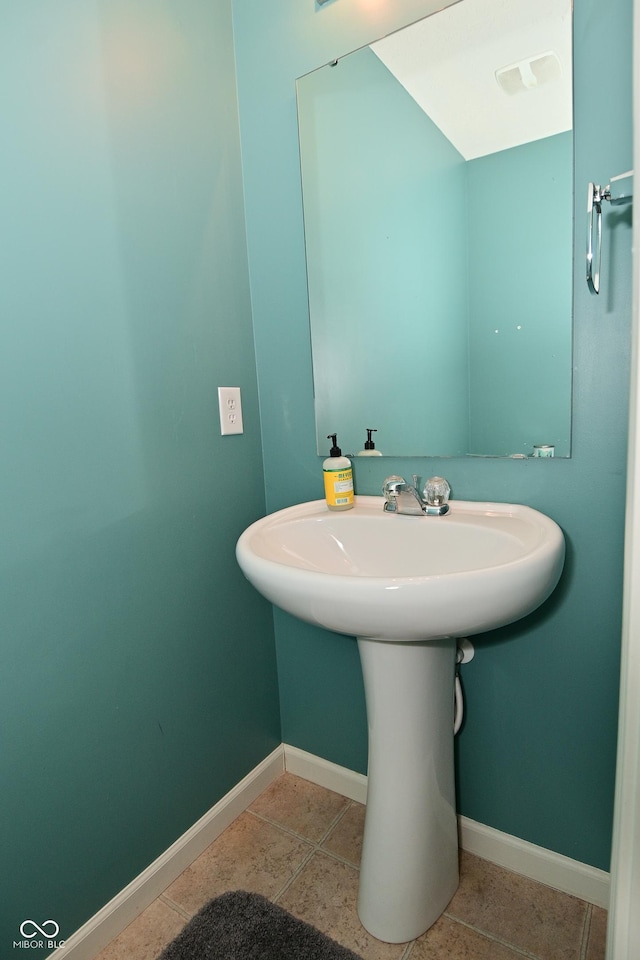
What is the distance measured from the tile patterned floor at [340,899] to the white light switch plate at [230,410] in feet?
3.45

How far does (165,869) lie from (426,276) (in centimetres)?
151

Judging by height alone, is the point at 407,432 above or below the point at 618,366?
below

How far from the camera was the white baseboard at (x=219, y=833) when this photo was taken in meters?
1.01

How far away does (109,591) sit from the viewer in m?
1.01

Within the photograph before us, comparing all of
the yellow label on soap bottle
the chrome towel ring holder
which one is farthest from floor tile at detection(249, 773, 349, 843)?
the chrome towel ring holder

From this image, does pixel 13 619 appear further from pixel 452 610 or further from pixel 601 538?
pixel 601 538

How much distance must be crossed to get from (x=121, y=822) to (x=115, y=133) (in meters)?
→ 1.43

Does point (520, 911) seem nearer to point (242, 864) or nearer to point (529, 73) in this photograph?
point (242, 864)

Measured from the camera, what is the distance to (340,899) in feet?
3.62

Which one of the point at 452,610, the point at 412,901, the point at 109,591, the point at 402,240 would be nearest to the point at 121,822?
the point at 109,591

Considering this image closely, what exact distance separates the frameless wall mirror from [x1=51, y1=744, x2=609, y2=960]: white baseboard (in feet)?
2.99

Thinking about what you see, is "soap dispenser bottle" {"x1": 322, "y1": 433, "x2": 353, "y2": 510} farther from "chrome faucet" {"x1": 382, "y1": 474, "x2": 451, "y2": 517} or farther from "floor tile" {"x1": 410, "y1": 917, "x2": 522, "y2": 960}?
"floor tile" {"x1": 410, "y1": 917, "x2": 522, "y2": 960}

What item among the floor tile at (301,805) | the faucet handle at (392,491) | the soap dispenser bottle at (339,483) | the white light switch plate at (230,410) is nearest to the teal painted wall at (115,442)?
the white light switch plate at (230,410)

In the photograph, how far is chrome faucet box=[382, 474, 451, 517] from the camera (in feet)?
3.46
